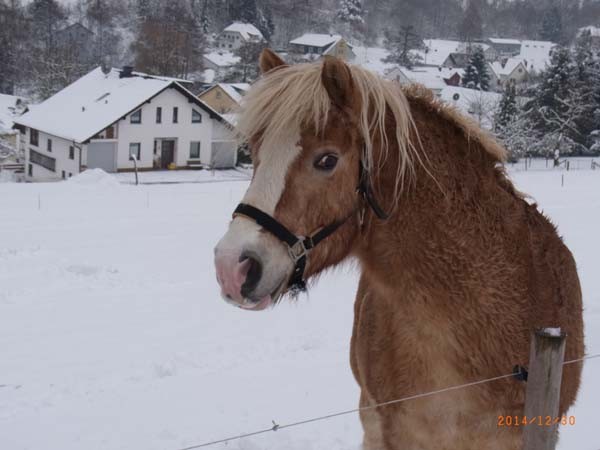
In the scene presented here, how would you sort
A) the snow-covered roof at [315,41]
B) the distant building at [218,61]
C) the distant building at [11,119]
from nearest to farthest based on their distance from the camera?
the distant building at [11,119] → the distant building at [218,61] → the snow-covered roof at [315,41]

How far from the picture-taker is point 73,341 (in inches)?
349

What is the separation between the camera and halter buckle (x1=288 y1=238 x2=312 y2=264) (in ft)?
8.73

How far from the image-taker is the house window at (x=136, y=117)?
39.2 metres

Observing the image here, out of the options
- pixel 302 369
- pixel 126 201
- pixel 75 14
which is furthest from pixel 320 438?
pixel 75 14

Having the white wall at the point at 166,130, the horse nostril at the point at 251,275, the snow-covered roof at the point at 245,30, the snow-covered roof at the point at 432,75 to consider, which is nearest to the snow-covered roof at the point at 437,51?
the snow-covered roof at the point at 432,75

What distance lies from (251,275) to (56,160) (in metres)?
39.4

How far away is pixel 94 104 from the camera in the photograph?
40.9m

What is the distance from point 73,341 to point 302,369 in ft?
10.2

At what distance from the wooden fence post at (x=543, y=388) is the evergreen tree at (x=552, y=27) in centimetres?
15291

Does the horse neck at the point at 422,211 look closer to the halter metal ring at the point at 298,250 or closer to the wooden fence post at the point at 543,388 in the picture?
the halter metal ring at the point at 298,250

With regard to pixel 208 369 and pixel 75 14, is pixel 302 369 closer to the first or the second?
pixel 208 369

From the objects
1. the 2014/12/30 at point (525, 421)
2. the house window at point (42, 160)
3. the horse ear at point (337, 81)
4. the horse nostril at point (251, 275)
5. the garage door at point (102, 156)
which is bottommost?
the house window at point (42, 160)

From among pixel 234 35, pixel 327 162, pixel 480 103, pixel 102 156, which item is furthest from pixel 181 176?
pixel 234 35

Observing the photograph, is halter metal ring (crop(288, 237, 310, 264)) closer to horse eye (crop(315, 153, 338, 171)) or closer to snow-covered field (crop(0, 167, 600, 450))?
horse eye (crop(315, 153, 338, 171))
